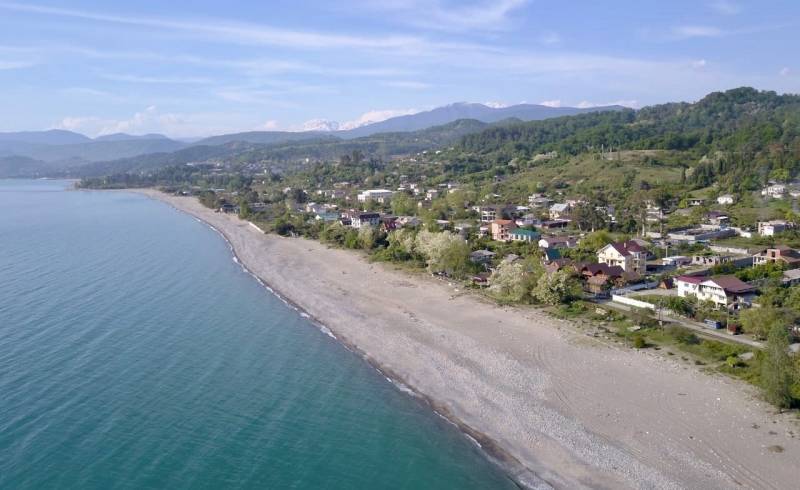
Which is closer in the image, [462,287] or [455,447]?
[455,447]

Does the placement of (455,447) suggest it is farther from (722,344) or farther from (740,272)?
(740,272)

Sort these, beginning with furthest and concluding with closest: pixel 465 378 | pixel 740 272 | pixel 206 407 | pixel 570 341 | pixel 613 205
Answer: pixel 613 205 → pixel 740 272 → pixel 570 341 → pixel 465 378 → pixel 206 407

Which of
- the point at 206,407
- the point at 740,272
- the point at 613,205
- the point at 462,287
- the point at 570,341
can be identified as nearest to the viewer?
the point at 206,407

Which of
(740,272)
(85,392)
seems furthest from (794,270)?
(85,392)

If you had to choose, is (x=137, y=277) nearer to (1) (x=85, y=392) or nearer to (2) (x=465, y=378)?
(1) (x=85, y=392)

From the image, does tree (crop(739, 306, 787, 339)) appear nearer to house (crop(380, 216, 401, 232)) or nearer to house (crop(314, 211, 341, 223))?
house (crop(380, 216, 401, 232))

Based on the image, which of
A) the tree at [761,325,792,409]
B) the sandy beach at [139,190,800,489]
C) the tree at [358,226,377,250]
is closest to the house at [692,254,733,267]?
the sandy beach at [139,190,800,489]

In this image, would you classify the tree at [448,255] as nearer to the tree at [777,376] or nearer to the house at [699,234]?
the house at [699,234]
